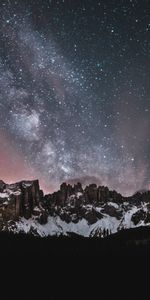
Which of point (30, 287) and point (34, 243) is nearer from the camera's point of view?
point (30, 287)

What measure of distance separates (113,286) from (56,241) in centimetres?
6259

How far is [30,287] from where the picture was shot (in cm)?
4856

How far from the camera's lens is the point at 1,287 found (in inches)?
1810

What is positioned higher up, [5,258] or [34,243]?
[34,243]

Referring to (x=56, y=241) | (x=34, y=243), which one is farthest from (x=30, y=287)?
(x=56, y=241)

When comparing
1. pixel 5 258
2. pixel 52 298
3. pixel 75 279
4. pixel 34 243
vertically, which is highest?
pixel 34 243

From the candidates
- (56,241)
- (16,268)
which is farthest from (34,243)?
(16,268)

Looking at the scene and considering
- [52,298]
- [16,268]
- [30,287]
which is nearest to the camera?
[52,298]

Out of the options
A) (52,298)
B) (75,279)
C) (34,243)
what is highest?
(34,243)

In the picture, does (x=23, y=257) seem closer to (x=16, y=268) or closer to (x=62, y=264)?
(x=62, y=264)

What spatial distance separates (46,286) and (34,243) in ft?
164

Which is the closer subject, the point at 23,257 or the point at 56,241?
the point at 23,257

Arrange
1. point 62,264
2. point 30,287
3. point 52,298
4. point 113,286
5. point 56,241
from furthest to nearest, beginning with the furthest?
point 56,241, point 62,264, point 113,286, point 30,287, point 52,298

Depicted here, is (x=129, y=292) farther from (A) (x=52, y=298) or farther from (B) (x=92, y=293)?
(A) (x=52, y=298)
